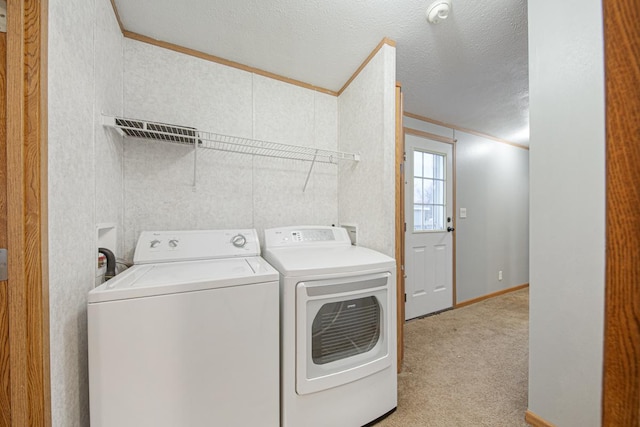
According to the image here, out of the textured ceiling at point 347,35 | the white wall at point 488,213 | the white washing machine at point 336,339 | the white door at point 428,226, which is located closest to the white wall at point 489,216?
the white wall at point 488,213

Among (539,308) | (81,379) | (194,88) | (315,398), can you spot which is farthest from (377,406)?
(194,88)

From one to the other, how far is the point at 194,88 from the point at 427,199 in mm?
2541

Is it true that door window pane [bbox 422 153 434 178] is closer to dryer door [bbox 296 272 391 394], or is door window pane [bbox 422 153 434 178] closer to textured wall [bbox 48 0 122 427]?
dryer door [bbox 296 272 391 394]

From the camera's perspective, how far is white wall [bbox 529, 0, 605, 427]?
3.13 ft

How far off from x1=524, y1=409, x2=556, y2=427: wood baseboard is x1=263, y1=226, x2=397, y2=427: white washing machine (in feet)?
2.31

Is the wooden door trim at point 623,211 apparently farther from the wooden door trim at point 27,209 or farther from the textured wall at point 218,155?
the textured wall at point 218,155

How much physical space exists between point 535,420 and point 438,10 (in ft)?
7.55

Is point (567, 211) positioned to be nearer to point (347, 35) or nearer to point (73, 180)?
point (347, 35)

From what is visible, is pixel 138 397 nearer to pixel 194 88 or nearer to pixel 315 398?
pixel 315 398

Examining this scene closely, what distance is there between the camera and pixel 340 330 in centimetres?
116

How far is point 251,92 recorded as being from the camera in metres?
1.73

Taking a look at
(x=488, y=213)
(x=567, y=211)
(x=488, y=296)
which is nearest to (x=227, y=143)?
(x=567, y=211)

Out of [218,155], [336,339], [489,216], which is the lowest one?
[336,339]

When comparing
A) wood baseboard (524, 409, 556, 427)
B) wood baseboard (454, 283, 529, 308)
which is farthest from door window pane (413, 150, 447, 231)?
wood baseboard (524, 409, 556, 427)
